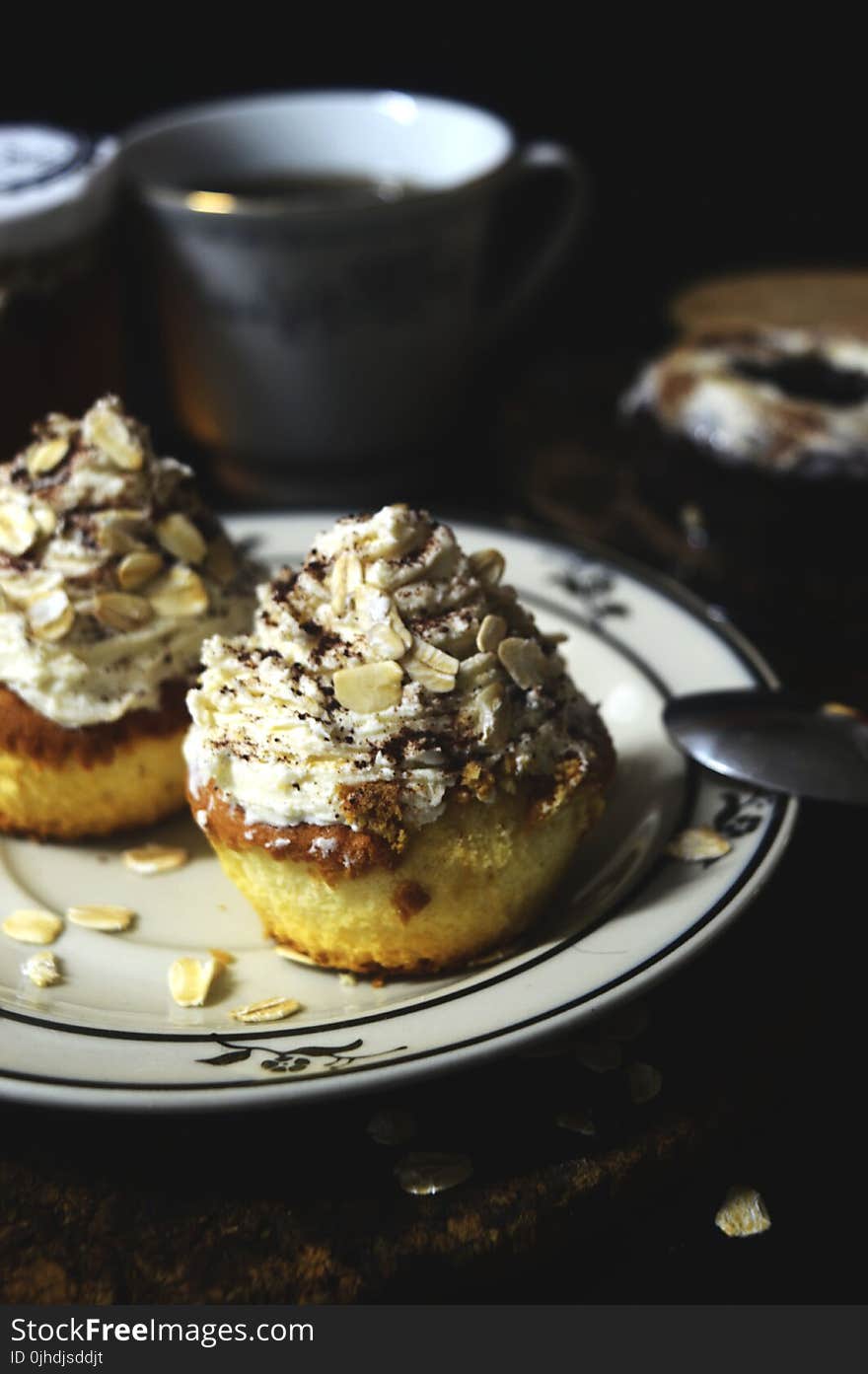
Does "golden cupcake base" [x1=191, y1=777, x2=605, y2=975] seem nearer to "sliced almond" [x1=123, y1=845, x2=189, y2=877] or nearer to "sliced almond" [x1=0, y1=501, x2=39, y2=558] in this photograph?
"sliced almond" [x1=123, y1=845, x2=189, y2=877]

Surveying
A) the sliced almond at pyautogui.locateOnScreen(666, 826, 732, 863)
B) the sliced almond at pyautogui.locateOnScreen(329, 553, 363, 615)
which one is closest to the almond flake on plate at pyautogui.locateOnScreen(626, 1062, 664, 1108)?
the sliced almond at pyautogui.locateOnScreen(666, 826, 732, 863)

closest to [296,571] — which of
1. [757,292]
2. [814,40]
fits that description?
[757,292]

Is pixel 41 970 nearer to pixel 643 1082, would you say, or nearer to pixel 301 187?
pixel 643 1082

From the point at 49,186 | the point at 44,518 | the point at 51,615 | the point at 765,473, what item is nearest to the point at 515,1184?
the point at 51,615

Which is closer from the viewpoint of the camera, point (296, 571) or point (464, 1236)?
point (464, 1236)

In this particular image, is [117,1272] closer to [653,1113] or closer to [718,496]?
[653,1113]

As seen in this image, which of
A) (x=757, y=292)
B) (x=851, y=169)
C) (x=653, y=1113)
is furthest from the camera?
(x=851, y=169)

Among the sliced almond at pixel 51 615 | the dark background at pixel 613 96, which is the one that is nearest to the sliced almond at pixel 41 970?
the sliced almond at pixel 51 615

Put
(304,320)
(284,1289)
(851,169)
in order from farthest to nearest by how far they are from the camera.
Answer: (851,169)
(304,320)
(284,1289)
